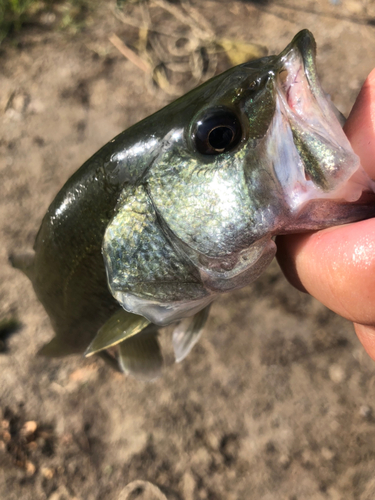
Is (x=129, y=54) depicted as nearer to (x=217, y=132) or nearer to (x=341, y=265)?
(x=217, y=132)

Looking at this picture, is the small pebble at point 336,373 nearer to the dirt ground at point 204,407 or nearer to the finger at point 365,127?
the dirt ground at point 204,407

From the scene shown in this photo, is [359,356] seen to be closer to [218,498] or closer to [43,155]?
[218,498]

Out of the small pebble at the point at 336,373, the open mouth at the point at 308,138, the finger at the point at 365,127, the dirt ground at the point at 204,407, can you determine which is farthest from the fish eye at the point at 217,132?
the small pebble at the point at 336,373

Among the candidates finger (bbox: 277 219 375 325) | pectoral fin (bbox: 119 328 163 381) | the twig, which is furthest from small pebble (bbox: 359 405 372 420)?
the twig

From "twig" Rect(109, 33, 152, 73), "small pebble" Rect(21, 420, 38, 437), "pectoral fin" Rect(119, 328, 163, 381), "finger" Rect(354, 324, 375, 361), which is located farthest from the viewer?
"twig" Rect(109, 33, 152, 73)

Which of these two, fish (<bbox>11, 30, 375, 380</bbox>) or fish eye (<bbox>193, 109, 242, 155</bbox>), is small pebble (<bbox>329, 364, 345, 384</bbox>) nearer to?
fish (<bbox>11, 30, 375, 380</bbox>)
